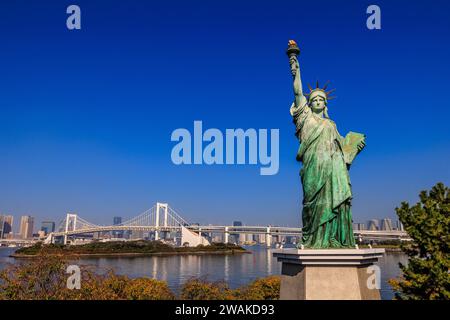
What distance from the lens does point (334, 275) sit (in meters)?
5.60

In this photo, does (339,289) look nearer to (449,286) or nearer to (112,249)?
(449,286)

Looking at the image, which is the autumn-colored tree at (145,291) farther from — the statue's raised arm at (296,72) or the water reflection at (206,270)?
the statue's raised arm at (296,72)

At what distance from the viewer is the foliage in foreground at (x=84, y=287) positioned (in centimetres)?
945

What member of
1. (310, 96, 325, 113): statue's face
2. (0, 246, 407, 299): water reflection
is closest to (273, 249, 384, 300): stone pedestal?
(310, 96, 325, 113): statue's face

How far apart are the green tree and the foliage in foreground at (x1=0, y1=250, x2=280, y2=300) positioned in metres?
4.65

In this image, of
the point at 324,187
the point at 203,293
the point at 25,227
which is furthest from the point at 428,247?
the point at 25,227

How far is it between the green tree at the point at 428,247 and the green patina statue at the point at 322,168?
12.3 feet

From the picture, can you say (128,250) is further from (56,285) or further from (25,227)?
(25,227)

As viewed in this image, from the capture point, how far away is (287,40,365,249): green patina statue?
6.33 meters

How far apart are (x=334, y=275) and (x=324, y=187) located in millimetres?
1567

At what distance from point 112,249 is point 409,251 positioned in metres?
46.4
